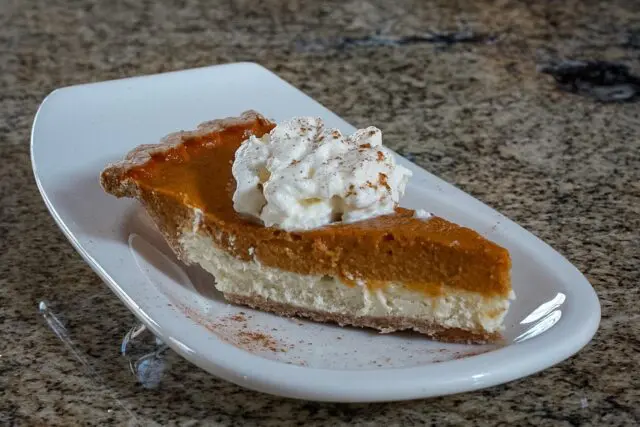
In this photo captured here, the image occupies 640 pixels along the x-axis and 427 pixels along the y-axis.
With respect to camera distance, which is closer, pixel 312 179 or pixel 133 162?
pixel 312 179

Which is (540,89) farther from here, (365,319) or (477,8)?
(365,319)

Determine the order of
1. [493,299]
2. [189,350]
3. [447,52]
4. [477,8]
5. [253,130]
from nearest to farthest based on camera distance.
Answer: [189,350]
[493,299]
[253,130]
[447,52]
[477,8]

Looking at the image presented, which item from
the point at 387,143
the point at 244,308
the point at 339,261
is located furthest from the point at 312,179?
the point at 387,143

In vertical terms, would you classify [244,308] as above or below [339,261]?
below

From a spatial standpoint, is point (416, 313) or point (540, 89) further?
point (540, 89)

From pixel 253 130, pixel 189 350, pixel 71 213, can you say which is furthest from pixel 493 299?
pixel 71 213

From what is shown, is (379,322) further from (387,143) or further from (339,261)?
(387,143)

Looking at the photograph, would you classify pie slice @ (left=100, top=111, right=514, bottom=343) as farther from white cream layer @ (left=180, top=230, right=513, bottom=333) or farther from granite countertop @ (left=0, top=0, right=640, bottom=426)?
granite countertop @ (left=0, top=0, right=640, bottom=426)
